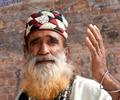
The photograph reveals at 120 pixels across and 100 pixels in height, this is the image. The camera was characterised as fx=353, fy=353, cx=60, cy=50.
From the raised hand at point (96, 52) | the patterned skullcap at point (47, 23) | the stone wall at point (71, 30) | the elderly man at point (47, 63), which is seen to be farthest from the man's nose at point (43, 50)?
the stone wall at point (71, 30)

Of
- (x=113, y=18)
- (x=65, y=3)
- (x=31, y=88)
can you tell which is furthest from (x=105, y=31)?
(x=31, y=88)

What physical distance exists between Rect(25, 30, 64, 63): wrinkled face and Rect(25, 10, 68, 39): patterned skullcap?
1.4 inches

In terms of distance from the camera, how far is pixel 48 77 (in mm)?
2221

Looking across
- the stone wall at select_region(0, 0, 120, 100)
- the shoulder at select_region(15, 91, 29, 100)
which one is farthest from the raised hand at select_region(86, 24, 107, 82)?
the stone wall at select_region(0, 0, 120, 100)

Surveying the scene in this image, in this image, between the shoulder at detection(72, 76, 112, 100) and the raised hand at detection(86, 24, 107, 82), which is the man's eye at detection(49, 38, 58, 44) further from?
the raised hand at detection(86, 24, 107, 82)

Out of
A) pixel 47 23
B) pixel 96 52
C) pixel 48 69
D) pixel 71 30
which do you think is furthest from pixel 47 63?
pixel 71 30

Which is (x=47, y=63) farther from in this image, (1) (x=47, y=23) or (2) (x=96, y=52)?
(2) (x=96, y=52)

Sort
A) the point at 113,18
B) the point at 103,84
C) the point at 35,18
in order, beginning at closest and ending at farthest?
1. the point at 103,84
2. the point at 35,18
3. the point at 113,18

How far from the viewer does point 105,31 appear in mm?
3080

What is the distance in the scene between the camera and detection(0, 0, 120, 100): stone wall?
9.97 ft

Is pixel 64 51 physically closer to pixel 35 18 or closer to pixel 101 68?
pixel 35 18

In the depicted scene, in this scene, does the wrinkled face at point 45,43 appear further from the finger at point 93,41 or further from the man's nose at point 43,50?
the finger at point 93,41

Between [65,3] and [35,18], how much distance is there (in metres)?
0.93

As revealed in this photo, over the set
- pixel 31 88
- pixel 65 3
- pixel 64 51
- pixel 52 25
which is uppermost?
pixel 65 3
